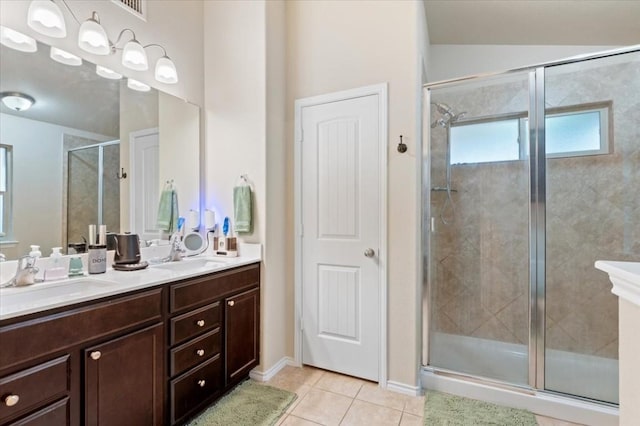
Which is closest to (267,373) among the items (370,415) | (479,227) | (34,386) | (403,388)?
(370,415)

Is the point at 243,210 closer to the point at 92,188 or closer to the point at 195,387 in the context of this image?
the point at 92,188

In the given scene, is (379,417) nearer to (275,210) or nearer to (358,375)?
(358,375)

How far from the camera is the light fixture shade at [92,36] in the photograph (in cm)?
167

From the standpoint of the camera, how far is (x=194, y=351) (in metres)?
1.74

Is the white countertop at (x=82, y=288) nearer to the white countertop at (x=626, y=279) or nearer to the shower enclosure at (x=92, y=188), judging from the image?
the shower enclosure at (x=92, y=188)

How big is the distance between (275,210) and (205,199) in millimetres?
601

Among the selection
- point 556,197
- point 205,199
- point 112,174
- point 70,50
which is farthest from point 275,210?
point 556,197

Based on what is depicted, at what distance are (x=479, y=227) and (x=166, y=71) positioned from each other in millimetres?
2751

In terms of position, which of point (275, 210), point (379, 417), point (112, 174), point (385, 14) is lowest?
point (379, 417)

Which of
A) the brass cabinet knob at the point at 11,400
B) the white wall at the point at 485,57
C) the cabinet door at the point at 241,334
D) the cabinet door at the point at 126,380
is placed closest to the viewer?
the brass cabinet knob at the point at 11,400

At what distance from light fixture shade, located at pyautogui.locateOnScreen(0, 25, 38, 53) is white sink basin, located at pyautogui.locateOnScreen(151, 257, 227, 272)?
1324 millimetres

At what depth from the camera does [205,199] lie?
2.50 metres

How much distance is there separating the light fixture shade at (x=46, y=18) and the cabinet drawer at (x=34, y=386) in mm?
1589

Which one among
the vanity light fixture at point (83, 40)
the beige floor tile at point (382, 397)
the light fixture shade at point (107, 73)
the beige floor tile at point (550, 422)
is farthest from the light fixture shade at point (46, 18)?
the beige floor tile at point (550, 422)
